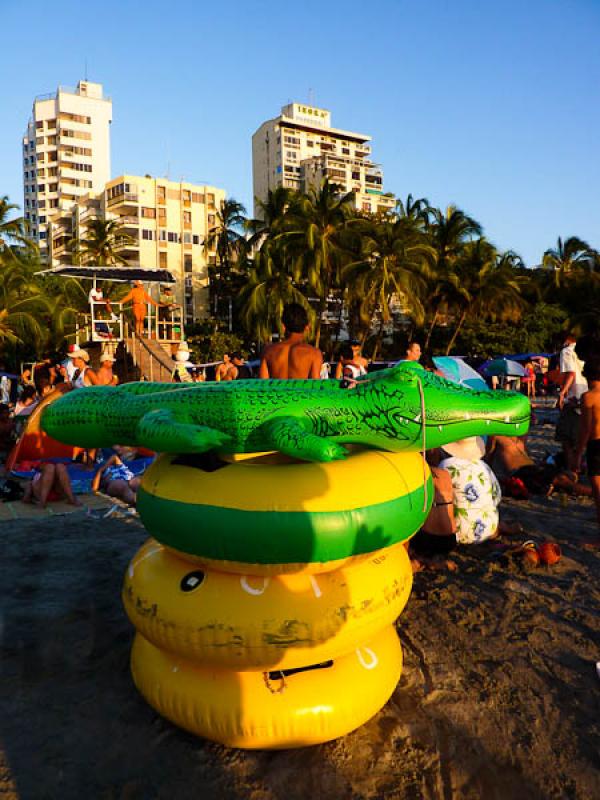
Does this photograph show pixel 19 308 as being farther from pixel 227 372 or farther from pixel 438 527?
pixel 438 527

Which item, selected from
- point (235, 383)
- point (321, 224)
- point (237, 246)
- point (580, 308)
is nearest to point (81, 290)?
point (237, 246)

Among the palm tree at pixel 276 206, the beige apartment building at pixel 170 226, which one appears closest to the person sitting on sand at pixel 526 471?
the palm tree at pixel 276 206

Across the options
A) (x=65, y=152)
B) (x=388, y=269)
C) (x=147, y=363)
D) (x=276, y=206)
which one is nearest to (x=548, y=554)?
(x=147, y=363)

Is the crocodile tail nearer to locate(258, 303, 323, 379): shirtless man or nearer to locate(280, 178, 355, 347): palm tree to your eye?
locate(258, 303, 323, 379): shirtless man

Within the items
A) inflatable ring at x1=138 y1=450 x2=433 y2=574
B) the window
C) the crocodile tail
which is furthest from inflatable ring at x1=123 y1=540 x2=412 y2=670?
the window

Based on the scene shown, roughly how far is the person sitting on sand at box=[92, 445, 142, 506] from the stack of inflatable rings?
13.9 ft

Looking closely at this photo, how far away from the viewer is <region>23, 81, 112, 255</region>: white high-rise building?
6756 centimetres

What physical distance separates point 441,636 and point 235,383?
2.07 m

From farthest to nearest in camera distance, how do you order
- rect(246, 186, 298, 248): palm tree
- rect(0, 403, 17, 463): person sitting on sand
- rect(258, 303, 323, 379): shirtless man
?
rect(246, 186, 298, 248): palm tree < rect(0, 403, 17, 463): person sitting on sand < rect(258, 303, 323, 379): shirtless man

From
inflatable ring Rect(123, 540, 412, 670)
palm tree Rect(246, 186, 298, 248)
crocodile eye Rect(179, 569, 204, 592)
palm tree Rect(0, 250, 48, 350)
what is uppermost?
palm tree Rect(246, 186, 298, 248)

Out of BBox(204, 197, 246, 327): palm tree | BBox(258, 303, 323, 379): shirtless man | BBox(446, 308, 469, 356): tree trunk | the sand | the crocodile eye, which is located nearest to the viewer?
the sand

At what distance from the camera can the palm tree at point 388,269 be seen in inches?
1088

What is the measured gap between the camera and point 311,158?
→ 228 feet

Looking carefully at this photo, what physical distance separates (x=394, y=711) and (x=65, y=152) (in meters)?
79.4
